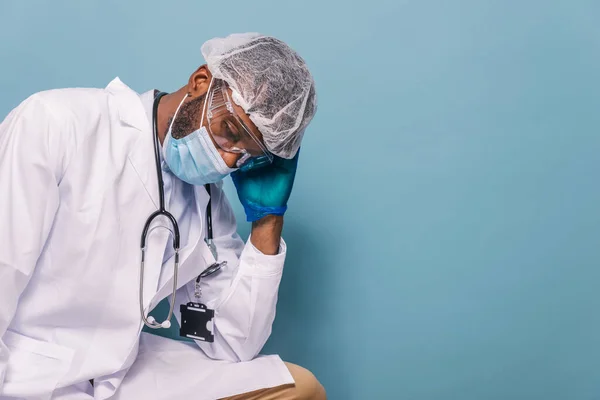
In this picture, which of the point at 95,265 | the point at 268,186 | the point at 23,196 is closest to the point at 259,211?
the point at 268,186

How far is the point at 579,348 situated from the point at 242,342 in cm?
101

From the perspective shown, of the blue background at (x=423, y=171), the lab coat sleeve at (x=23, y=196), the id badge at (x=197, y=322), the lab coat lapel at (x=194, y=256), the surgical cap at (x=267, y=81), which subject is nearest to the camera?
the lab coat sleeve at (x=23, y=196)

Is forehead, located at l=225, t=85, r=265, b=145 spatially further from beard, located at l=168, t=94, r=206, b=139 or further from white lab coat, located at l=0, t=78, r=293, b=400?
white lab coat, located at l=0, t=78, r=293, b=400

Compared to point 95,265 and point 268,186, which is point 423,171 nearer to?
point 268,186

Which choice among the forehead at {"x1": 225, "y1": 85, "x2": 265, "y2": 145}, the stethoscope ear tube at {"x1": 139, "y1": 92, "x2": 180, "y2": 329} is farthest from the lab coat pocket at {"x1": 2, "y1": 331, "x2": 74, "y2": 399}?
the forehead at {"x1": 225, "y1": 85, "x2": 265, "y2": 145}

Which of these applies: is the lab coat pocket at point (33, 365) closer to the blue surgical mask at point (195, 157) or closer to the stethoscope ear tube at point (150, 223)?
the stethoscope ear tube at point (150, 223)

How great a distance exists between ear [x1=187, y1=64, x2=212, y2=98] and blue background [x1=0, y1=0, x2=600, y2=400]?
1.76 ft

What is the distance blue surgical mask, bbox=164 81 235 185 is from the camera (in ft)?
5.18

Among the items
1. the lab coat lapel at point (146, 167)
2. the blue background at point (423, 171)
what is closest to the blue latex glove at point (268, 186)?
the lab coat lapel at point (146, 167)

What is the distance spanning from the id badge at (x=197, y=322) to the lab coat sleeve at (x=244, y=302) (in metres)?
0.02

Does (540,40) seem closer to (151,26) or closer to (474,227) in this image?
(474,227)

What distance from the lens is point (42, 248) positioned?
1.51m

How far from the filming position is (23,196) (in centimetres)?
144

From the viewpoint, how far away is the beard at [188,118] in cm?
158
